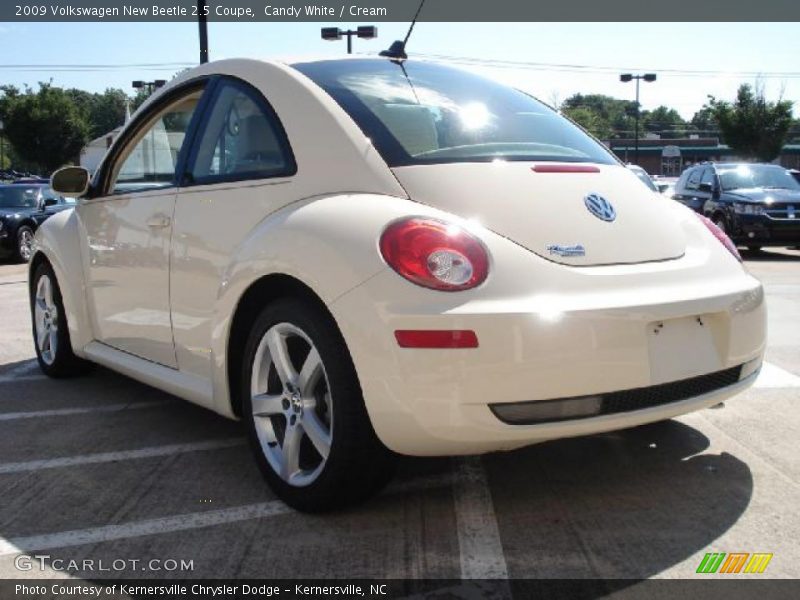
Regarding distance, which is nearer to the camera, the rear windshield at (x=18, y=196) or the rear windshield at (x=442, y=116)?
the rear windshield at (x=442, y=116)

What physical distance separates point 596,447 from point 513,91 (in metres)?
1.65

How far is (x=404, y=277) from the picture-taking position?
2.52 metres

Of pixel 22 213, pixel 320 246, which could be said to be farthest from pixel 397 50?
pixel 22 213

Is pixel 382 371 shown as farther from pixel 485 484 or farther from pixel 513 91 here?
pixel 513 91

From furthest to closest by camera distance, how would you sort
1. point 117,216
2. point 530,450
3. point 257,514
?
point 117,216 < point 530,450 < point 257,514

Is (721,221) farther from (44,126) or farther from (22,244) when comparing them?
(44,126)

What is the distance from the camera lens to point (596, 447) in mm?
3539

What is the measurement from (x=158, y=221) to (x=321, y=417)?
4.34 feet

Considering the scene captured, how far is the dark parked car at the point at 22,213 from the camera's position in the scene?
14.5 metres

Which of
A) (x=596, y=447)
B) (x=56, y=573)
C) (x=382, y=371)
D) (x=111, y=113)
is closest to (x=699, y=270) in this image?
(x=596, y=447)

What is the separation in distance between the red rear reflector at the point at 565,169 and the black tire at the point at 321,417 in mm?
968

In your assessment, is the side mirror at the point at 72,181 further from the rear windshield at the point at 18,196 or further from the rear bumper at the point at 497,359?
the rear windshield at the point at 18,196

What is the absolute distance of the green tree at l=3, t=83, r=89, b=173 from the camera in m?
56.5
